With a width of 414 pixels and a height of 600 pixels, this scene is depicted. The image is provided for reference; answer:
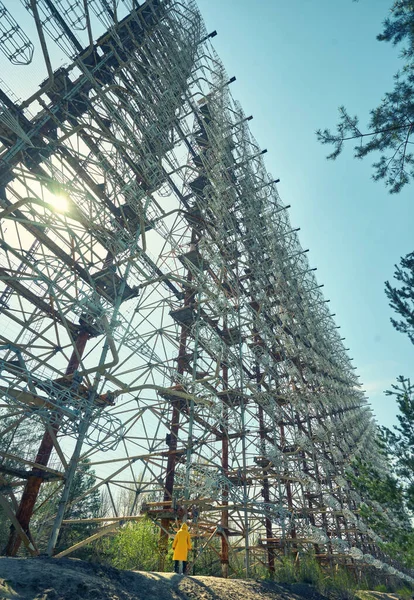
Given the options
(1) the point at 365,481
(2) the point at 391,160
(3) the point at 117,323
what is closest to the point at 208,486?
(1) the point at 365,481

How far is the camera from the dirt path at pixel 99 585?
459 centimetres

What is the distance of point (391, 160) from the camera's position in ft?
20.1

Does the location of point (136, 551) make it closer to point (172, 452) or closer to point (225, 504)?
point (172, 452)

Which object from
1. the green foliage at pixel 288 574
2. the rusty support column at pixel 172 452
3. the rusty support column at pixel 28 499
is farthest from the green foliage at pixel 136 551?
the green foliage at pixel 288 574

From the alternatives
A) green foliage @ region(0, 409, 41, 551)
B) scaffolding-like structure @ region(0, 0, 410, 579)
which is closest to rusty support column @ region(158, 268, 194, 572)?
scaffolding-like structure @ region(0, 0, 410, 579)

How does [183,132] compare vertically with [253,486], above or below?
above

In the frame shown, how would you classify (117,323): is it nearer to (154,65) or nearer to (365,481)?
(365,481)

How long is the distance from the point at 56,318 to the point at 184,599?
8854 millimetres

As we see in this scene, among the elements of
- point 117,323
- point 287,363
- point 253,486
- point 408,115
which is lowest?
point 253,486

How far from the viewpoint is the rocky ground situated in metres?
4.60

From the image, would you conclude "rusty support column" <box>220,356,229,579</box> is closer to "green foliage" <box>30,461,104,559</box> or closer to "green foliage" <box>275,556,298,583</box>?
"green foliage" <box>275,556,298,583</box>

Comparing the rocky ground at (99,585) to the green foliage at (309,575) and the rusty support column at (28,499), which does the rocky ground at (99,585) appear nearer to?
the green foliage at (309,575)

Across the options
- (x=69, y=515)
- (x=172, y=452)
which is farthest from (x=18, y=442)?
(x=172, y=452)

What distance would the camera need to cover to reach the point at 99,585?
527 centimetres
